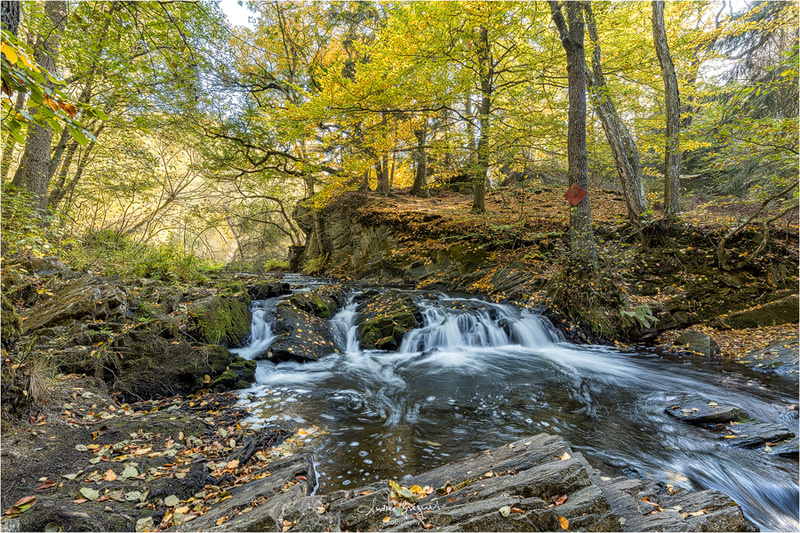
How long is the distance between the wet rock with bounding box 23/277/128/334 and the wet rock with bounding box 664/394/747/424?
314 inches

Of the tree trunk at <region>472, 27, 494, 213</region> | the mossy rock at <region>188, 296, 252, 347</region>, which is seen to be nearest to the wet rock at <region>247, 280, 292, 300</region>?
the mossy rock at <region>188, 296, 252, 347</region>

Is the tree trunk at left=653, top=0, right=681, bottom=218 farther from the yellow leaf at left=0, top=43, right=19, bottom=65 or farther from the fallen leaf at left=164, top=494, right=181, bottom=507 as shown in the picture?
the yellow leaf at left=0, top=43, right=19, bottom=65

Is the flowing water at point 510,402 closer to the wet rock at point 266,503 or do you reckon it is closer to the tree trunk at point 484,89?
the wet rock at point 266,503

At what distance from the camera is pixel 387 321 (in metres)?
7.87

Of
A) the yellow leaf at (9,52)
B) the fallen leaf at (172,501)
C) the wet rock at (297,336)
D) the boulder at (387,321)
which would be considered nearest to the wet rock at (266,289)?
the wet rock at (297,336)

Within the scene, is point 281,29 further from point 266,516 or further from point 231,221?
point 266,516

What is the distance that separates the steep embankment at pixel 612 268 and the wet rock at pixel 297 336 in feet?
15.0

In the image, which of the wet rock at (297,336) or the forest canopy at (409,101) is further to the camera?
the forest canopy at (409,101)

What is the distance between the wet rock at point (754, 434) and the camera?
3775mm

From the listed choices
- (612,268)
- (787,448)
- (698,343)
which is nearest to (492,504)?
(787,448)

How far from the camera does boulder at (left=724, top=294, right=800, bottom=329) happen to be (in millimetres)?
6555

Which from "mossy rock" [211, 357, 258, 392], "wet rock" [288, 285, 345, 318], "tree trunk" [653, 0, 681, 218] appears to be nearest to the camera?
"mossy rock" [211, 357, 258, 392]

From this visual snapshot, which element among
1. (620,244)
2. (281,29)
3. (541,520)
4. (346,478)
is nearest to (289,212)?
(281,29)

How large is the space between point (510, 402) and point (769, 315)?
20.6ft
